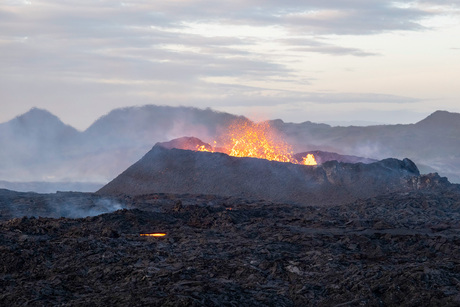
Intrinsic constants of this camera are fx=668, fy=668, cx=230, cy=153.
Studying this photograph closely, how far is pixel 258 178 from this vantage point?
48.3 metres

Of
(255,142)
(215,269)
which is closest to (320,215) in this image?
(215,269)

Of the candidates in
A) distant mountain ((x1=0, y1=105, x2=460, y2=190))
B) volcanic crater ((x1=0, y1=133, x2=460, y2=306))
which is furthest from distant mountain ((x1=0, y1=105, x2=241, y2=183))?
volcanic crater ((x1=0, y1=133, x2=460, y2=306))

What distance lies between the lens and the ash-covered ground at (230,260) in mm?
16031

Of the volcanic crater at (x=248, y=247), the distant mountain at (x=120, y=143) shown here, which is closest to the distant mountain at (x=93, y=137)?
the distant mountain at (x=120, y=143)

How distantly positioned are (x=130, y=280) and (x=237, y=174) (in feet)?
103

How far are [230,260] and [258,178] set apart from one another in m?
27.7

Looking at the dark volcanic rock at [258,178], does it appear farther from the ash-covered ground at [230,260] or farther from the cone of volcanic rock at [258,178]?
the ash-covered ground at [230,260]

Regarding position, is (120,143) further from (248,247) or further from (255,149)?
(248,247)

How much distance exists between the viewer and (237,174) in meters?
49.0

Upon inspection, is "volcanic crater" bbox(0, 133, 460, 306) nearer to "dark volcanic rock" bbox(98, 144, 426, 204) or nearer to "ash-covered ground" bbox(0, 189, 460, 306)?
"ash-covered ground" bbox(0, 189, 460, 306)

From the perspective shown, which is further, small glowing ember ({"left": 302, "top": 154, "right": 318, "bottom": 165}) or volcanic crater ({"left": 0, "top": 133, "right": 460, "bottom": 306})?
small glowing ember ({"left": 302, "top": 154, "right": 318, "bottom": 165})

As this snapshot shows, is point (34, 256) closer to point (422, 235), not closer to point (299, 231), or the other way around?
point (299, 231)

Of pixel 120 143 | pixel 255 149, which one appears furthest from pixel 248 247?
pixel 120 143

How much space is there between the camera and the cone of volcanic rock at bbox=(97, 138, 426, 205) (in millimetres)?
45812
